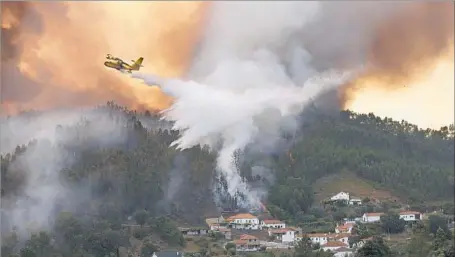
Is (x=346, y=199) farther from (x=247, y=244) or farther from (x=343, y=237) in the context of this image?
(x=247, y=244)

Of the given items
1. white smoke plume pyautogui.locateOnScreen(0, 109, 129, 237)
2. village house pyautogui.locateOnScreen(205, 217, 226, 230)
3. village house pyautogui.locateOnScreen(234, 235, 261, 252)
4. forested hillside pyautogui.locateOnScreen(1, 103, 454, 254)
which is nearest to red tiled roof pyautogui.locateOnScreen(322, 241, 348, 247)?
village house pyautogui.locateOnScreen(234, 235, 261, 252)

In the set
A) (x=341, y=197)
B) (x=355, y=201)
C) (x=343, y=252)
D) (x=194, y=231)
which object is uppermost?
(x=341, y=197)

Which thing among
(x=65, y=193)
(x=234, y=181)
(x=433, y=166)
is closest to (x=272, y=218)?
(x=234, y=181)

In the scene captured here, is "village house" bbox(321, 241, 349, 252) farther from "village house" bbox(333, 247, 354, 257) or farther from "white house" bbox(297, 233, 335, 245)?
"white house" bbox(297, 233, 335, 245)

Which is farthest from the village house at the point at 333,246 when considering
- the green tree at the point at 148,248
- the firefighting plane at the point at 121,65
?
the firefighting plane at the point at 121,65

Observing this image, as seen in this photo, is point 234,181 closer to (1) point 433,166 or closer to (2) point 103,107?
(2) point 103,107

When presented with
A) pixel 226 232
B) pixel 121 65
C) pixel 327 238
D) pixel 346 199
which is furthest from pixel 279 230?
pixel 121 65
